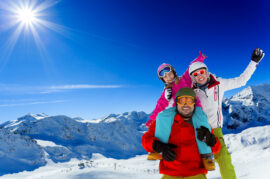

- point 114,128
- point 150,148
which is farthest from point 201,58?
point 114,128

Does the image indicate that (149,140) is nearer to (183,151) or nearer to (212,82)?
(183,151)

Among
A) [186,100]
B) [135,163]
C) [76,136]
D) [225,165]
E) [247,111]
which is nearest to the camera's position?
[186,100]

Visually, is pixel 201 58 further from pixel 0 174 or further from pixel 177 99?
pixel 0 174

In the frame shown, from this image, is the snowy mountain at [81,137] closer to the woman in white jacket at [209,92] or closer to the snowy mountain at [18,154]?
the snowy mountain at [18,154]

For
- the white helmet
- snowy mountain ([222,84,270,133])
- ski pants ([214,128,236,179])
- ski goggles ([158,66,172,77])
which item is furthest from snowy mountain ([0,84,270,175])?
ski pants ([214,128,236,179])

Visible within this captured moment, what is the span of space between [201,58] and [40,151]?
55.3m

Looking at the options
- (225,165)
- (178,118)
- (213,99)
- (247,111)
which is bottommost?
(225,165)

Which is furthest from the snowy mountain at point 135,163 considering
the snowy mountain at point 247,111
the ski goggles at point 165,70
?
the snowy mountain at point 247,111

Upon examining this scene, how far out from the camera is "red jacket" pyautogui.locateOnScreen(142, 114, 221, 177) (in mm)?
2197

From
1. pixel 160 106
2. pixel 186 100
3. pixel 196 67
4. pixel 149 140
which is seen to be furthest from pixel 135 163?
pixel 186 100

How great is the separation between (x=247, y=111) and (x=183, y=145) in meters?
161

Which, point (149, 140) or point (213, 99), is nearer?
point (149, 140)

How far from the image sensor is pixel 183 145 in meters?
2.24

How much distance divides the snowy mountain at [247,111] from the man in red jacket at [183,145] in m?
142
